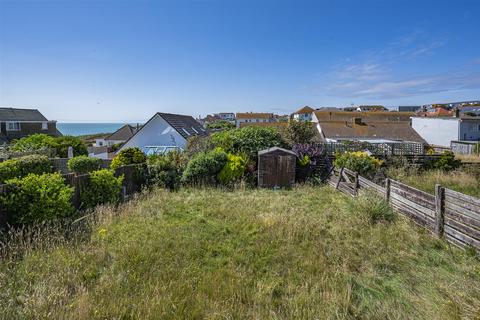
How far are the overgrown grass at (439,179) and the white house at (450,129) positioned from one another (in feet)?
77.0

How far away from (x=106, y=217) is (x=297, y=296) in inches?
200

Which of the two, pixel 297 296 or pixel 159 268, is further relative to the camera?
pixel 159 268

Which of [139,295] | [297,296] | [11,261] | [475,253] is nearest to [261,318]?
[297,296]

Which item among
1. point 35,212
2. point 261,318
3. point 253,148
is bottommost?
point 261,318

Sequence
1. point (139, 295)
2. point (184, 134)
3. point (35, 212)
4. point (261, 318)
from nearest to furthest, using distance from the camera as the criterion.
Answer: point (261, 318)
point (139, 295)
point (35, 212)
point (184, 134)

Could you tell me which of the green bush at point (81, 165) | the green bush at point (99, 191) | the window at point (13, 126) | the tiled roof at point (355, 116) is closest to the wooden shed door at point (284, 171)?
the green bush at point (99, 191)

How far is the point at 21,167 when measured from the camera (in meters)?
11.0

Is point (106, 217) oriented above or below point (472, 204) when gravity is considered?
below

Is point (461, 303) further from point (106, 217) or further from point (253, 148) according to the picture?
point (253, 148)

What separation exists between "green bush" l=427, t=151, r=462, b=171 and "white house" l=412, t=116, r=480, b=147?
73.9 feet

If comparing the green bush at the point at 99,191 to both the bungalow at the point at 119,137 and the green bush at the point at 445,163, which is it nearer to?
the green bush at the point at 445,163

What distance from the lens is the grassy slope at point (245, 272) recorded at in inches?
133

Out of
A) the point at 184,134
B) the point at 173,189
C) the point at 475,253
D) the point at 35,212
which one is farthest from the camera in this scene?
the point at 184,134

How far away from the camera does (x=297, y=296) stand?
374 centimetres
